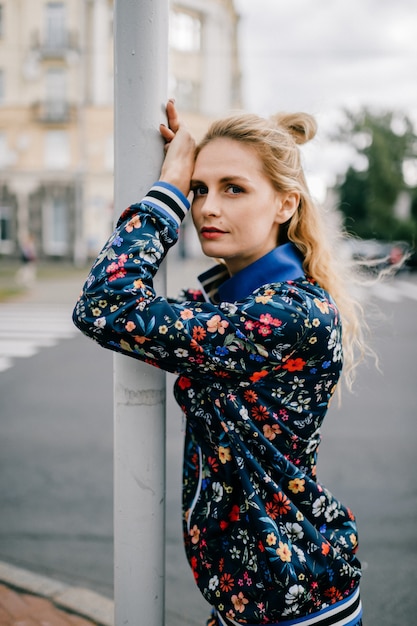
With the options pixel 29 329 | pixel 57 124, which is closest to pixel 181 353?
pixel 29 329

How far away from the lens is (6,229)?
100 ft

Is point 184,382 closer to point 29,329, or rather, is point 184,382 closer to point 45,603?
point 45,603

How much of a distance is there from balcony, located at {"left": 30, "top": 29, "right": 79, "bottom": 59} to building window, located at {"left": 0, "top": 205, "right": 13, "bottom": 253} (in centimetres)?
775

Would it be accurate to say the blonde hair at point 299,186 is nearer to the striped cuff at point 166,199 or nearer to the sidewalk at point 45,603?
the striped cuff at point 166,199

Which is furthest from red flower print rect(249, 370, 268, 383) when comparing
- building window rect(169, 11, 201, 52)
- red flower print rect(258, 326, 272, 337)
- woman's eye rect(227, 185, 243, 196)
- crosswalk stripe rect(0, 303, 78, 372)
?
building window rect(169, 11, 201, 52)

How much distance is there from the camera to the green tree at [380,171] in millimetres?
37156

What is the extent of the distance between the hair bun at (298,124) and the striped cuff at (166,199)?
454 millimetres

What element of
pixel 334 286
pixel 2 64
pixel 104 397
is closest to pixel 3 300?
pixel 104 397

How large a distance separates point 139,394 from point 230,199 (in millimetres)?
539

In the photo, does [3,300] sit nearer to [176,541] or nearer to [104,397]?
[104,397]

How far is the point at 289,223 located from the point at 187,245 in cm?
2861

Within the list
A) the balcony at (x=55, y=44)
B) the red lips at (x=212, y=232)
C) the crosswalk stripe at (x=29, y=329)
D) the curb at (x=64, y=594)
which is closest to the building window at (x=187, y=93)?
the balcony at (x=55, y=44)

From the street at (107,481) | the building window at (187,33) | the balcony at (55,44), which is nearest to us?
the street at (107,481)

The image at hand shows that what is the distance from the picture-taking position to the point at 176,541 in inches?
145
